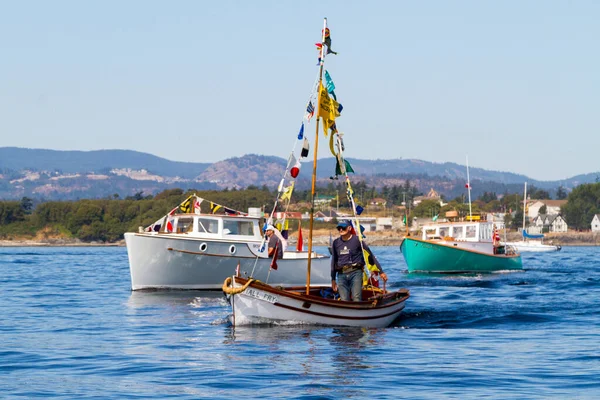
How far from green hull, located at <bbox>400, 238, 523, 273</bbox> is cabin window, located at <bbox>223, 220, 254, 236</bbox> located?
16781 mm

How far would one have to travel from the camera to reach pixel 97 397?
15469 mm

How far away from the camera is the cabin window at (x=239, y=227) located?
124 ft

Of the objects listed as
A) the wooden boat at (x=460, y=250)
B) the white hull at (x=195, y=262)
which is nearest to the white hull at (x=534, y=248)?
the wooden boat at (x=460, y=250)

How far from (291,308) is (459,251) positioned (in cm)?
3109

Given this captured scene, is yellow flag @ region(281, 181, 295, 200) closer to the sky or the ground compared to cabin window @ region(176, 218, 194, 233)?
closer to the sky

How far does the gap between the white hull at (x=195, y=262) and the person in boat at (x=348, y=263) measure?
12.6m

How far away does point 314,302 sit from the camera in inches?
888

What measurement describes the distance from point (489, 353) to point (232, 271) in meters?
17.6

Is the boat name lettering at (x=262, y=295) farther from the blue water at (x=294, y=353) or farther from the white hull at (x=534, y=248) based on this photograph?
the white hull at (x=534, y=248)

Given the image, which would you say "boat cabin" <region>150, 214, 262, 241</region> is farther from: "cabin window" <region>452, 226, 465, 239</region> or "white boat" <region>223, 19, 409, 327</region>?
"cabin window" <region>452, 226, 465, 239</region>

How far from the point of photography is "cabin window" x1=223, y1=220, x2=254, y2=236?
124ft

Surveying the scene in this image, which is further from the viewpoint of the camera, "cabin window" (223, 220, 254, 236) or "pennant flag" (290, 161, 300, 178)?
"cabin window" (223, 220, 254, 236)

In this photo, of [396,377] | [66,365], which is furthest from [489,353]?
[66,365]

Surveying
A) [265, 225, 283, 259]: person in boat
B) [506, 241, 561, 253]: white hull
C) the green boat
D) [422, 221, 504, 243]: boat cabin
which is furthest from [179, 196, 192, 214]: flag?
[506, 241, 561, 253]: white hull
